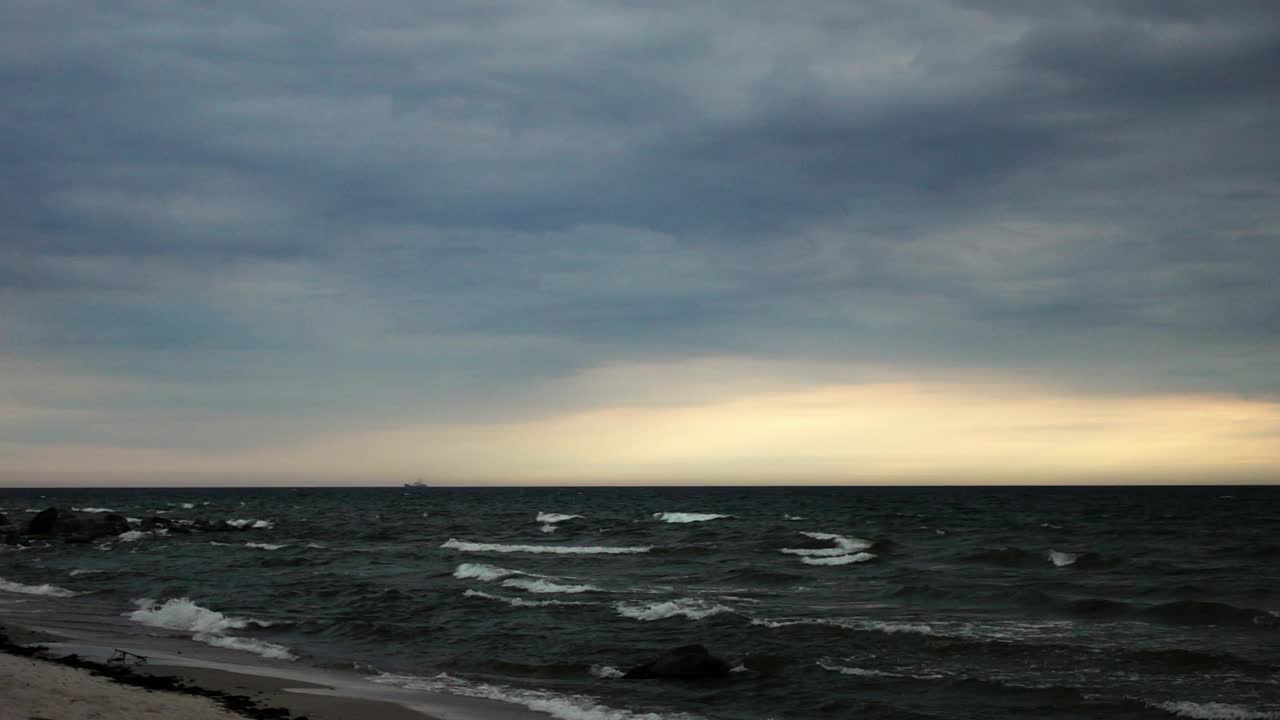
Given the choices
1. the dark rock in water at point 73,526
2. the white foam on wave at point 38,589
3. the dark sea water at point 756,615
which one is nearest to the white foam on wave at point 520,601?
the dark sea water at point 756,615

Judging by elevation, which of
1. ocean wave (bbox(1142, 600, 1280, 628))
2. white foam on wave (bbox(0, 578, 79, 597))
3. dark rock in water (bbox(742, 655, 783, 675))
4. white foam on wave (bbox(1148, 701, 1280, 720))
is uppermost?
ocean wave (bbox(1142, 600, 1280, 628))

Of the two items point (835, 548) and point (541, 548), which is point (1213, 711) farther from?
point (541, 548)

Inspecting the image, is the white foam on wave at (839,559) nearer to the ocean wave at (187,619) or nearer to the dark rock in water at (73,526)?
the ocean wave at (187,619)

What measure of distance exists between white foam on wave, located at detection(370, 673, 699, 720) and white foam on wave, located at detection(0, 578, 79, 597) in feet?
55.5

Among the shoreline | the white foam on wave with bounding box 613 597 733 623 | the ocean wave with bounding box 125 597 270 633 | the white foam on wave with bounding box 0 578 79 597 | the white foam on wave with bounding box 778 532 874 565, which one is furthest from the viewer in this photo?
the white foam on wave with bounding box 778 532 874 565

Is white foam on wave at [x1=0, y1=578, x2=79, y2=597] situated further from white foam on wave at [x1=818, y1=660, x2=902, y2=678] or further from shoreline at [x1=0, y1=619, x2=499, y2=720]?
white foam on wave at [x1=818, y1=660, x2=902, y2=678]

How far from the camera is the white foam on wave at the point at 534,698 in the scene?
48.2 feet

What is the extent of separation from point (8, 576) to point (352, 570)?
11463 mm

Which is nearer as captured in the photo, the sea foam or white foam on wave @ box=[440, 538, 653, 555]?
the sea foam

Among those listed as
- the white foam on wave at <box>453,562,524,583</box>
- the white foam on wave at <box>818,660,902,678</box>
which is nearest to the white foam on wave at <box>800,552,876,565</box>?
the white foam on wave at <box>453,562,524,583</box>

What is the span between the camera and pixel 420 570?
119 ft

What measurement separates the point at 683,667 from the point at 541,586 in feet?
43.8

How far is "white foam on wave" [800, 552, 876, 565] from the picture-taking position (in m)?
37.1

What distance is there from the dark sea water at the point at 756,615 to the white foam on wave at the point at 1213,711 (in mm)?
67
